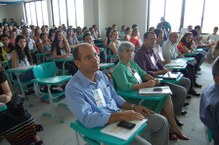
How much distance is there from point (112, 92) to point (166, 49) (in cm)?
229

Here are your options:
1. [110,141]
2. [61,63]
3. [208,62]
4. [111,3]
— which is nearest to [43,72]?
[61,63]

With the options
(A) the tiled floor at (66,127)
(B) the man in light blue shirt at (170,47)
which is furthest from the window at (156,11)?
(A) the tiled floor at (66,127)

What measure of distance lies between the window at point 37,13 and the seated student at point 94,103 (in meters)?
12.9

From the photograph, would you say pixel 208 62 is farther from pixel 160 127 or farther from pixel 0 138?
pixel 0 138

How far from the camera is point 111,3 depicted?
30.5 ft

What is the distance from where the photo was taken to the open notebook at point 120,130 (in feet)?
3.43

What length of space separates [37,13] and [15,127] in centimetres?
1423

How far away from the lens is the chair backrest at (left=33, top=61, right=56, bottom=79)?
2609 mm

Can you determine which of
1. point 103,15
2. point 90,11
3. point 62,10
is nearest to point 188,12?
point 103,15

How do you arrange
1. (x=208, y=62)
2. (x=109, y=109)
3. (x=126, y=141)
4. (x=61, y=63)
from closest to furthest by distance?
(x=126, y=141) < (x=109, y=109) < (x=61, y=63) < (x=208, y=62)

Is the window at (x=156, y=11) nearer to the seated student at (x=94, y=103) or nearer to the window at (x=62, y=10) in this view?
the window at (x=62, y=10)

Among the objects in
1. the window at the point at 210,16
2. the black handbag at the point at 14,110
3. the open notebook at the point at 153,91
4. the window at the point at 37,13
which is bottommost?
the black handbag at the point at 14,110

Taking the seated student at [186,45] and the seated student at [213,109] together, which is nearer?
the seated student at [213,109]

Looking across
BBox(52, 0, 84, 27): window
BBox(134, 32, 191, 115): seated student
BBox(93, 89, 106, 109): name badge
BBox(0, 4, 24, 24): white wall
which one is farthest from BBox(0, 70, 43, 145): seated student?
BBox(0, 4, 24, 24): white wall
